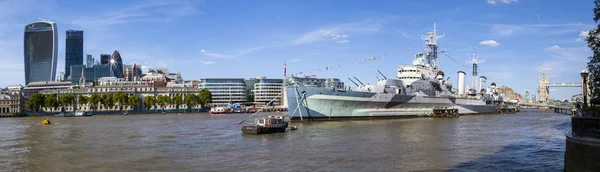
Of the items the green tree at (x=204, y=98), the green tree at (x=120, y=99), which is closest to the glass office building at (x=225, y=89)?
the green tree at (x=204, y=98)

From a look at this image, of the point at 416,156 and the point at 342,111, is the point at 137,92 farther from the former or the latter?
the point at 416,156

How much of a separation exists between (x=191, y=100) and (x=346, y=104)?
335 feet

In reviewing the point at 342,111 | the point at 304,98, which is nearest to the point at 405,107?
the point at 342,111

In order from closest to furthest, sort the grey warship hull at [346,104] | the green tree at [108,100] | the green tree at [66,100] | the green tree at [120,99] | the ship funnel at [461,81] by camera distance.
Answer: the grey warship hull at [346,104] < the ship funnel at [461,81] < the green tree at [66,100] < the green tree at [120,99] < the green tree at [108,100]

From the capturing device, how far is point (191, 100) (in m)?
158

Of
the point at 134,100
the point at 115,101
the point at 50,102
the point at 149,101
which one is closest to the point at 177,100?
the point at 149,101

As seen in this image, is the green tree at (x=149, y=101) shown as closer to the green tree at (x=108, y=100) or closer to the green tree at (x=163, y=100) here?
the green tree at (x=163, y=100)

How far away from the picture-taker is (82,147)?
122 ft

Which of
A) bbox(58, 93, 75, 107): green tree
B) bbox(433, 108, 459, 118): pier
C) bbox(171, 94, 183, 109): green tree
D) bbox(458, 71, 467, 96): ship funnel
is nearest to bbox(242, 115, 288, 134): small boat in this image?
bbox(433, 108, 459, 118): pier

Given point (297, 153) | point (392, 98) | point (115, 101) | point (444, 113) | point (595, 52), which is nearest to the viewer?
point (595, 52)

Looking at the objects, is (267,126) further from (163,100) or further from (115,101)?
(163,100)

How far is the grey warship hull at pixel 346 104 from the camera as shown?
2445 inches

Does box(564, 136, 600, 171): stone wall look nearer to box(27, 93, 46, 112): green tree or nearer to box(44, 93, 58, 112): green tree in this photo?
box(44, 93, 58, 112): green tree

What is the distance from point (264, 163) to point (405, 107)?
164 feet
